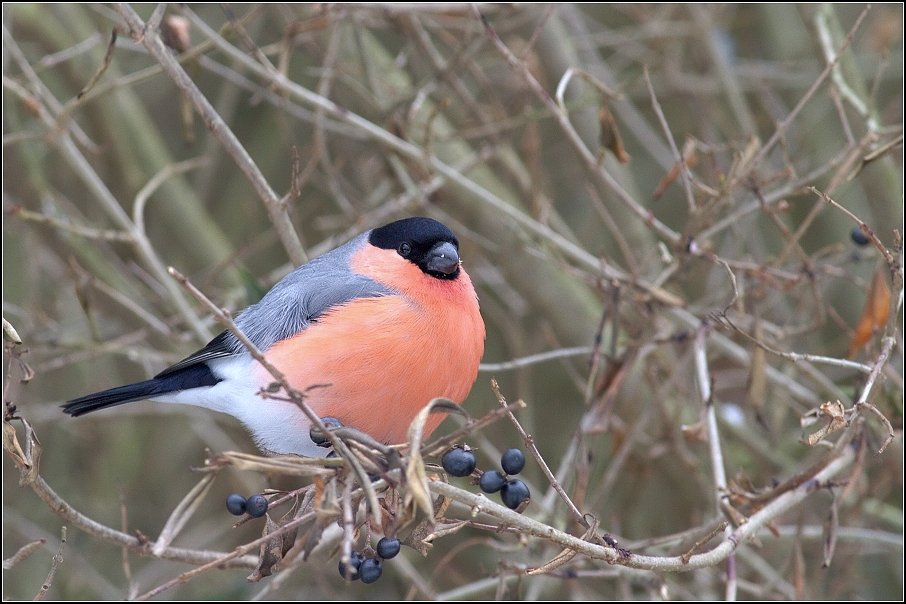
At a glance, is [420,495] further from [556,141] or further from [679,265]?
[556,141]

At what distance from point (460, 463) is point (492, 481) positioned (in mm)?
93

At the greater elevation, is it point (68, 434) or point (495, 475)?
point (495, 475)

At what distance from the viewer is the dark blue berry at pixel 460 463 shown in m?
1.80

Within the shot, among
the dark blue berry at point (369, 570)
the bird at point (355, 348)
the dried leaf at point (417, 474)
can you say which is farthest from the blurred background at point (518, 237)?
the dried leaf at point (417, 474)

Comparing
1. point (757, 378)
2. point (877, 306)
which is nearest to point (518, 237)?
point (757, 378)

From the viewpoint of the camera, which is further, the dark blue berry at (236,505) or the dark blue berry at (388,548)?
the dark blue berry at (236,505)

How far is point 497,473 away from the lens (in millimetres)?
1865

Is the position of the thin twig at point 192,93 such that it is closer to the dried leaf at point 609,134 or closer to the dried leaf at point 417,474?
the dried leaf at point 609,134

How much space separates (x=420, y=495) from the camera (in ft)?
4.63

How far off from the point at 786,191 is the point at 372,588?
98.1 inches

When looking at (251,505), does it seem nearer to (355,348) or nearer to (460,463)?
(460,463)

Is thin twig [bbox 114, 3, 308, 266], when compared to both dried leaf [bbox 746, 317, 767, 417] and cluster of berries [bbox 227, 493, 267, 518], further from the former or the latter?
dried leaf [bbox 746, 317, 767, 417]

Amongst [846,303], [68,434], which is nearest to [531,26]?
[846,303]

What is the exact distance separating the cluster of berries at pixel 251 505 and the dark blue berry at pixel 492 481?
18.9 inches
